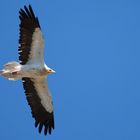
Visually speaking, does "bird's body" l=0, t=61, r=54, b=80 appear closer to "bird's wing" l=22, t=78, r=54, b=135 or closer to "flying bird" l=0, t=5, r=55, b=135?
"flying bird" l=0, t=5, r=55, b=135

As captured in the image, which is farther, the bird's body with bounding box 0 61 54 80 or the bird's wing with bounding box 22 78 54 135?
the bird's wing with bounding box 22 78 54 135

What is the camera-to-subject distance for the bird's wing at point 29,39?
42.7ft

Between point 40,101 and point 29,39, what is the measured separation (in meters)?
1.85

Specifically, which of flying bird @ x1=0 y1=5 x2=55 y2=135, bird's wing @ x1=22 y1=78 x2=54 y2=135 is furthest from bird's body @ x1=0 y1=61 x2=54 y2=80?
bird's wing @ x1=22 y1=78 x2=54 y2=135

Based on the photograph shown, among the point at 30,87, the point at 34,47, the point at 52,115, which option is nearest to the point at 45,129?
the point at 52,115

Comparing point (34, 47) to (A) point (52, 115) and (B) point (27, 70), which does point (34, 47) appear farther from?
(A) point (52, 115)

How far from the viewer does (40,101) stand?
13758 mm

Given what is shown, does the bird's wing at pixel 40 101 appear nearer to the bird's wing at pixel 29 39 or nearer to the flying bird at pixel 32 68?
the flying bird at pixel 32 68

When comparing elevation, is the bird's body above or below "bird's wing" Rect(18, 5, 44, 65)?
below

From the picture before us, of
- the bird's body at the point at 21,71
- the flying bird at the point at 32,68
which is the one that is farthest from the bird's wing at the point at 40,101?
the bird's body at the point at 21,71

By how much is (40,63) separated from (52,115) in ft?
5.48

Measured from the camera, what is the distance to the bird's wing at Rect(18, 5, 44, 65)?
13.0 metres

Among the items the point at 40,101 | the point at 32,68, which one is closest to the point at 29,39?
the point at 32,68

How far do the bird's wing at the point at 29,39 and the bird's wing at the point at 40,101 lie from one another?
0.61 metres
